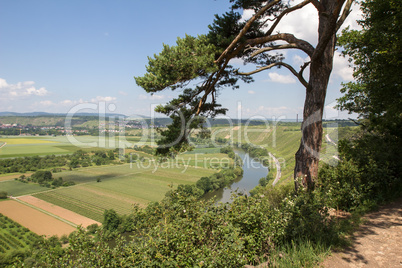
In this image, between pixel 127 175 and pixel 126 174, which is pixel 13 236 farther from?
pixel 126 174

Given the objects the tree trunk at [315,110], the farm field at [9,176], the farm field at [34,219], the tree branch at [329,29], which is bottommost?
the farm field at [34,219]

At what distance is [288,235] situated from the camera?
3150mm

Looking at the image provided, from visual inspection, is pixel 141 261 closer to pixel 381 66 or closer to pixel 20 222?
pixel 381 66

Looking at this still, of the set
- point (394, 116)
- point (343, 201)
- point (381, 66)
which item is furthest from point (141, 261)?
point (381, 66)

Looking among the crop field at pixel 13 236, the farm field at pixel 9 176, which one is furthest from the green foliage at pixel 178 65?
the farm field at pixel 9 176

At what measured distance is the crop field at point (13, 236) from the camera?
75.5 ft

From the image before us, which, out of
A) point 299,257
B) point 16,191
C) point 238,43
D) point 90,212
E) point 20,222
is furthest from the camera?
point 16,191

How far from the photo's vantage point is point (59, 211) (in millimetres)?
29656

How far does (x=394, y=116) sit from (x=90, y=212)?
32535mm

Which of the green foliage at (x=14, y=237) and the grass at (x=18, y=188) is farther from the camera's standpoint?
the grass at (x=18, y=188)

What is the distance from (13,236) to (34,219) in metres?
3.69

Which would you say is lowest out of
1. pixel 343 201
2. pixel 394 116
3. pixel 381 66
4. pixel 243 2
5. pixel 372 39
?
pixel 343 201

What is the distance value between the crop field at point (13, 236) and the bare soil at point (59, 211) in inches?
145

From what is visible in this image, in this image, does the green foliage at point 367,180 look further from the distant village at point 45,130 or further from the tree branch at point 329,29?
the distant village at point 45,130
